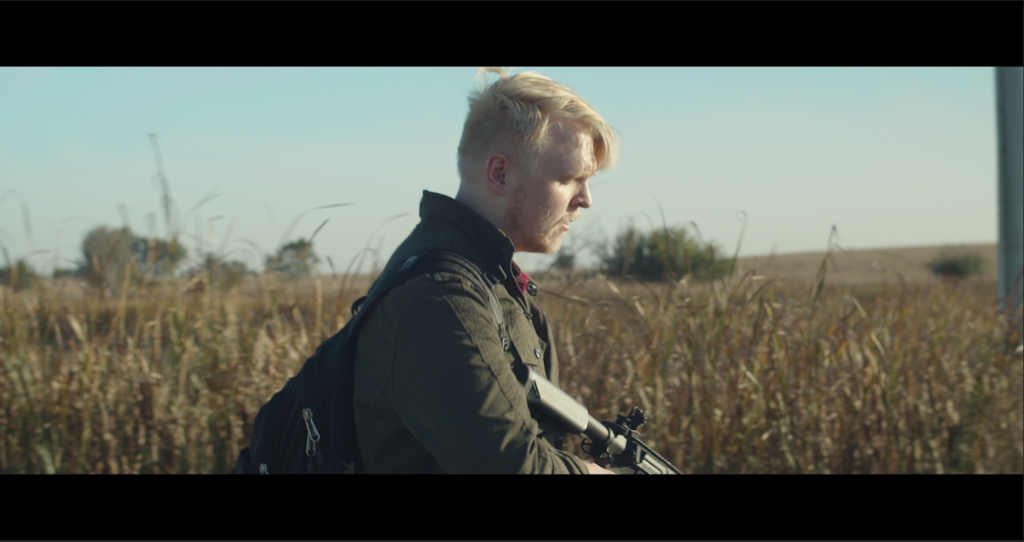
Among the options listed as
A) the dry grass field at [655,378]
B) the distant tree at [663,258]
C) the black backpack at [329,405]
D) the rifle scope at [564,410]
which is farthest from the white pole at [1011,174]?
the black backpack at [329,405]

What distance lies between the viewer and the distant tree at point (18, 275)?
3.54m

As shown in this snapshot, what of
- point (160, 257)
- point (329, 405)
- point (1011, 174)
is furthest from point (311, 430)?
point (1011, 174)

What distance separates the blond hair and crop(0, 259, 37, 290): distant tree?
3.36 metres

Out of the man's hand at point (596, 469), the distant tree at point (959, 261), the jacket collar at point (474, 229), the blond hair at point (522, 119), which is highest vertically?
the distant tree at point (959, 261)

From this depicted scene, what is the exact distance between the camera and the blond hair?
1488 millimetres

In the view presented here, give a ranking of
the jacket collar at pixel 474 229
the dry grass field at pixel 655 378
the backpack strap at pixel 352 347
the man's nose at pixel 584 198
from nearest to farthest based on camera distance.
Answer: the backpack strap at pixel 352 347 → the jacket collar at pixel 474 229 → the man's nose at pixel 584 198 → the dry grass field at pixel 655 378

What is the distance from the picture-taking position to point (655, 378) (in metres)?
3.29

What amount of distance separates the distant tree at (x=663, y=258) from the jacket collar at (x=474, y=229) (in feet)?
6.53

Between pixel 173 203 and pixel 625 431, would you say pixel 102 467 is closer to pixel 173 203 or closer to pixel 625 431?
pixel 173 203

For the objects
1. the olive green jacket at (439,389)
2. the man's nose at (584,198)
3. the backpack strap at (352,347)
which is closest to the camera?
the olive green jacket at (439,389)

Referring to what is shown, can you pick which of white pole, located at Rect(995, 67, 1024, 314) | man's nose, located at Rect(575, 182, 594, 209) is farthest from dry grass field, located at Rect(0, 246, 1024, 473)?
man's nose, located at Rect(575, 182, 594, 209)

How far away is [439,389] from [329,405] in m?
0.34

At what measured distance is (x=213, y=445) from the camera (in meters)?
3.27

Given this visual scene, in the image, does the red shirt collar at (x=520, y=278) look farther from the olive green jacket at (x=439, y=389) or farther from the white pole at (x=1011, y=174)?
the white pole at (x=1011, y=174)
